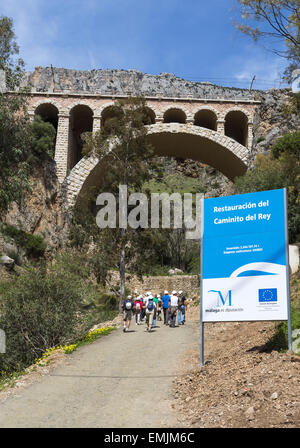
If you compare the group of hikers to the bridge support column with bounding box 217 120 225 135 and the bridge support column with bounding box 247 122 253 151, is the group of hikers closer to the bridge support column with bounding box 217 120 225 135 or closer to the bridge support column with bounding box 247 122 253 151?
the bridge support column with bounding box 217 120 225 135

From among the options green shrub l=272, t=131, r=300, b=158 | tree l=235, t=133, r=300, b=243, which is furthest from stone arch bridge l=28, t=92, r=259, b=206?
tree l=235, t=133, r=300, b=243

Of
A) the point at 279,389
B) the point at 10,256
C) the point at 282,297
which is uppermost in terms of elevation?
the point at 10,256

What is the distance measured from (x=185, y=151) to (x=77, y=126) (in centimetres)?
946

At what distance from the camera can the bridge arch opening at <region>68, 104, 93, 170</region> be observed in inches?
1357

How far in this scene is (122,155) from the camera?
910 inches

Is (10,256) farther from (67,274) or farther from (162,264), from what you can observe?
(162,264)

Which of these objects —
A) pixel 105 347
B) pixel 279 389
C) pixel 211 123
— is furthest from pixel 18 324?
pixel 211 123

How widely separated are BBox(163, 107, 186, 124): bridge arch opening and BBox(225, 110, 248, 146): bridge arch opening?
3703mm

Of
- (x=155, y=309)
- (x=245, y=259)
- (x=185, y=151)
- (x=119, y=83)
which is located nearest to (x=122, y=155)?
(x=155, y=309)

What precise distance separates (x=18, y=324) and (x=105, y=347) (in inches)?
121

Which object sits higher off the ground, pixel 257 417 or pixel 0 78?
pixel 0 78

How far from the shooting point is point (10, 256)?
81.6 ft

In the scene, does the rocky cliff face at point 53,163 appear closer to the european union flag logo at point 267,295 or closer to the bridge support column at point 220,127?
the bridge support column at point 220,127

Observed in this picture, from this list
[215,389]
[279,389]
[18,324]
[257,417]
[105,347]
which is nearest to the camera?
[257,417]
